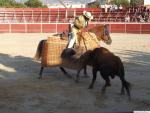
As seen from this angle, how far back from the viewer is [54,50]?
9133 millimetres

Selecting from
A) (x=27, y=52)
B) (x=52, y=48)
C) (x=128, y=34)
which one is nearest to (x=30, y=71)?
(x=52, y=48)

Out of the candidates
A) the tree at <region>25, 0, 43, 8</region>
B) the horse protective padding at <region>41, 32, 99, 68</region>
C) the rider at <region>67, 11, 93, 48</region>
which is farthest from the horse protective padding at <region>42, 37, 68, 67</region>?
the tree at <region>25, 0, 43, 8</region>

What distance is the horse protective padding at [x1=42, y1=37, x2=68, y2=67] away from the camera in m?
9.11

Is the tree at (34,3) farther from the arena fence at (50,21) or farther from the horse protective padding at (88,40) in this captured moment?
the horse protective padding at (88,40)

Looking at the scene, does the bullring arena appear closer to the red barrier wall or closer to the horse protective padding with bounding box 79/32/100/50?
the horse protective padding with bounding box 79/32/100/50

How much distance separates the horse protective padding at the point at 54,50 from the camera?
911 cm

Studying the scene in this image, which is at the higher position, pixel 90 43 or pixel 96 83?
pixel 90 43

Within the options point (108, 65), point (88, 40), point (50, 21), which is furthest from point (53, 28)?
point (108, 65)

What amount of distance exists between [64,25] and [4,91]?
15.5m

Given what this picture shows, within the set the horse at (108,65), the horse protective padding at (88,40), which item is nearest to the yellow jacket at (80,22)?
the horse protective padding at (88,40)

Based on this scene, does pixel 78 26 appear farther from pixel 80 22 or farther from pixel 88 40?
pixel 88 40

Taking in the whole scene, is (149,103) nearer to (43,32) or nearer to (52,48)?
(52,48)

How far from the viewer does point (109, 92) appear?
7.82 metres

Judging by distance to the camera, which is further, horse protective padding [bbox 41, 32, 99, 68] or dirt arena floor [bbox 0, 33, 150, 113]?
horse protective padding [bbox 41, 32, 99, 68]
